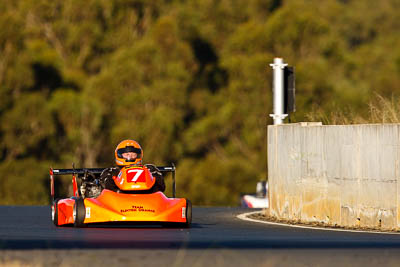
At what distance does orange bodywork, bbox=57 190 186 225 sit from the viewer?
17812 millimetres

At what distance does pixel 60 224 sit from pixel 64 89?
147 feet

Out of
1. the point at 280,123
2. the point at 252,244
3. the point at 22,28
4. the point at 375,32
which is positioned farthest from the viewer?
the point at 375,32

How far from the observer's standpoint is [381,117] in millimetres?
22406

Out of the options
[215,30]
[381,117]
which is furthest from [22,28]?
[381,117]

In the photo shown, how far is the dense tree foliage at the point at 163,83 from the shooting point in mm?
60156

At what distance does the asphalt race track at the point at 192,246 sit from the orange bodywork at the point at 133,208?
21cm

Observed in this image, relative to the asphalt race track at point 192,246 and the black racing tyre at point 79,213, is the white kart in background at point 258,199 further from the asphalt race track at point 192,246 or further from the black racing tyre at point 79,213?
the black racing tyre at point 79,213

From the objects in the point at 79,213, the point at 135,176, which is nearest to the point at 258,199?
the point at 135,176

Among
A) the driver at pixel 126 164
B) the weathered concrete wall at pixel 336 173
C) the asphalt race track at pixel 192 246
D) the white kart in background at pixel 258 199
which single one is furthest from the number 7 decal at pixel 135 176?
the white kart in background at pixel 258 199

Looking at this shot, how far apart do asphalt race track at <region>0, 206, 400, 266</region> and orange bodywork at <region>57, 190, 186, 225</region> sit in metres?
0.21

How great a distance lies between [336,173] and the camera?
814 inches

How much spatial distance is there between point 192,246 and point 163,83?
49284 millimetres

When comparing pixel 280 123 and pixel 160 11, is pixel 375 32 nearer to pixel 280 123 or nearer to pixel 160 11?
pixel 160 11

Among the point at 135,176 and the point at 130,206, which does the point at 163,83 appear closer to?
the point at 135,176
